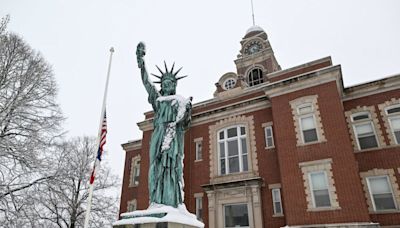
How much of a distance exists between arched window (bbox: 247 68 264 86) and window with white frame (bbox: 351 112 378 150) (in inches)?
522

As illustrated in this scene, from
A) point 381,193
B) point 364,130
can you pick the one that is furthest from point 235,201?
point 364,130

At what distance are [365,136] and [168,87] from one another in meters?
14.1

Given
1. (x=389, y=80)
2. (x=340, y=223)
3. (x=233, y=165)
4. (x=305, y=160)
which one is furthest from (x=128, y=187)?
(x=389, y=80)

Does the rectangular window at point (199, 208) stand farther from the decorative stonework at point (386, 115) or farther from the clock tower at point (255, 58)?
the clock tower at point (255, 58)

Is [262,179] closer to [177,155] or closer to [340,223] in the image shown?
[340,223]

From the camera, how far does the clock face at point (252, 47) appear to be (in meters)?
32.2

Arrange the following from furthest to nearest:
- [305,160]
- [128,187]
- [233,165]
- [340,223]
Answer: [128,187]
[233,165]
[305,160]
[340,223]

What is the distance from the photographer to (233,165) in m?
Answer: 17.9

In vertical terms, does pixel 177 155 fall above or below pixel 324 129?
below

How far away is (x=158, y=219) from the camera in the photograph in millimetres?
4621

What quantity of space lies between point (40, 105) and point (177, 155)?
1119 cm

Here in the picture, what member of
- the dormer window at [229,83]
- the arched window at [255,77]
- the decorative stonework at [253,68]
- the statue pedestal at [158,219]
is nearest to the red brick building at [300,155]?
the dormer window at [229,83]

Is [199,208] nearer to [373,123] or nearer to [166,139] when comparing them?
[373,123]

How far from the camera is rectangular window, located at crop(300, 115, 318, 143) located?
1541 centimetres
